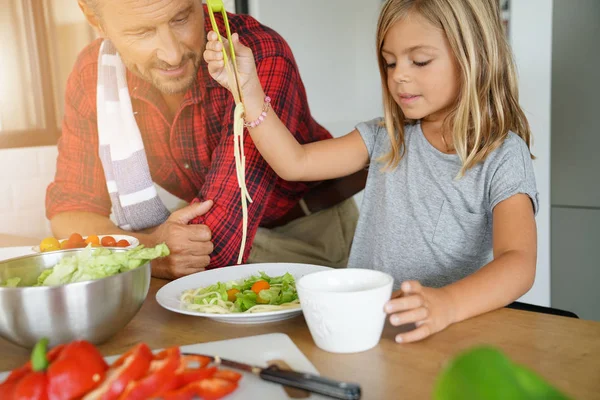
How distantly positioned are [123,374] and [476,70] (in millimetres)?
978

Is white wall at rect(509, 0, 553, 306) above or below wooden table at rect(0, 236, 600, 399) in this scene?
above

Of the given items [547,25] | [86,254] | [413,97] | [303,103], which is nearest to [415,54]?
[413,97]

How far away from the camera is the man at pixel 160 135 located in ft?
4.38

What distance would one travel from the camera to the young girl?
123 cm

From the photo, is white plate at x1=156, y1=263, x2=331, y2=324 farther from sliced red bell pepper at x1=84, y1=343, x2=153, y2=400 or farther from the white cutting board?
sliced red bell pepper at x1=84, y1=343, x2=153, y2=400

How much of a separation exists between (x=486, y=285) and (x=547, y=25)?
1534 mm

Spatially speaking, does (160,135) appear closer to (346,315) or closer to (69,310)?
(69,310)

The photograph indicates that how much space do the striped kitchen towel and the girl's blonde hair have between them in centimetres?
61

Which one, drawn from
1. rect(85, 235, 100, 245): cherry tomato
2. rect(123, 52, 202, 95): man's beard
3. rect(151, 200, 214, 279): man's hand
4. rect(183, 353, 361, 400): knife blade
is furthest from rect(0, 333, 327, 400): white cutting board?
rect(123, 52, 202, 95): man's beard

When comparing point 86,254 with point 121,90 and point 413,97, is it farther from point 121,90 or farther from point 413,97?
point 413,97

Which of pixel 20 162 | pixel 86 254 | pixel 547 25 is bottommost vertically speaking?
pixel 86 254

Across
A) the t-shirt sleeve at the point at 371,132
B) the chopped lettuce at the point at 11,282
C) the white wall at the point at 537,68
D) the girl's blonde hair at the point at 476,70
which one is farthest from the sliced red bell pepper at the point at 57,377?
the white wall at the point at 537,68

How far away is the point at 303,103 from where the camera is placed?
67.6 inches

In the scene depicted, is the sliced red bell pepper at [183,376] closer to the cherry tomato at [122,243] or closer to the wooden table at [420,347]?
the wooden table at [420,347]
